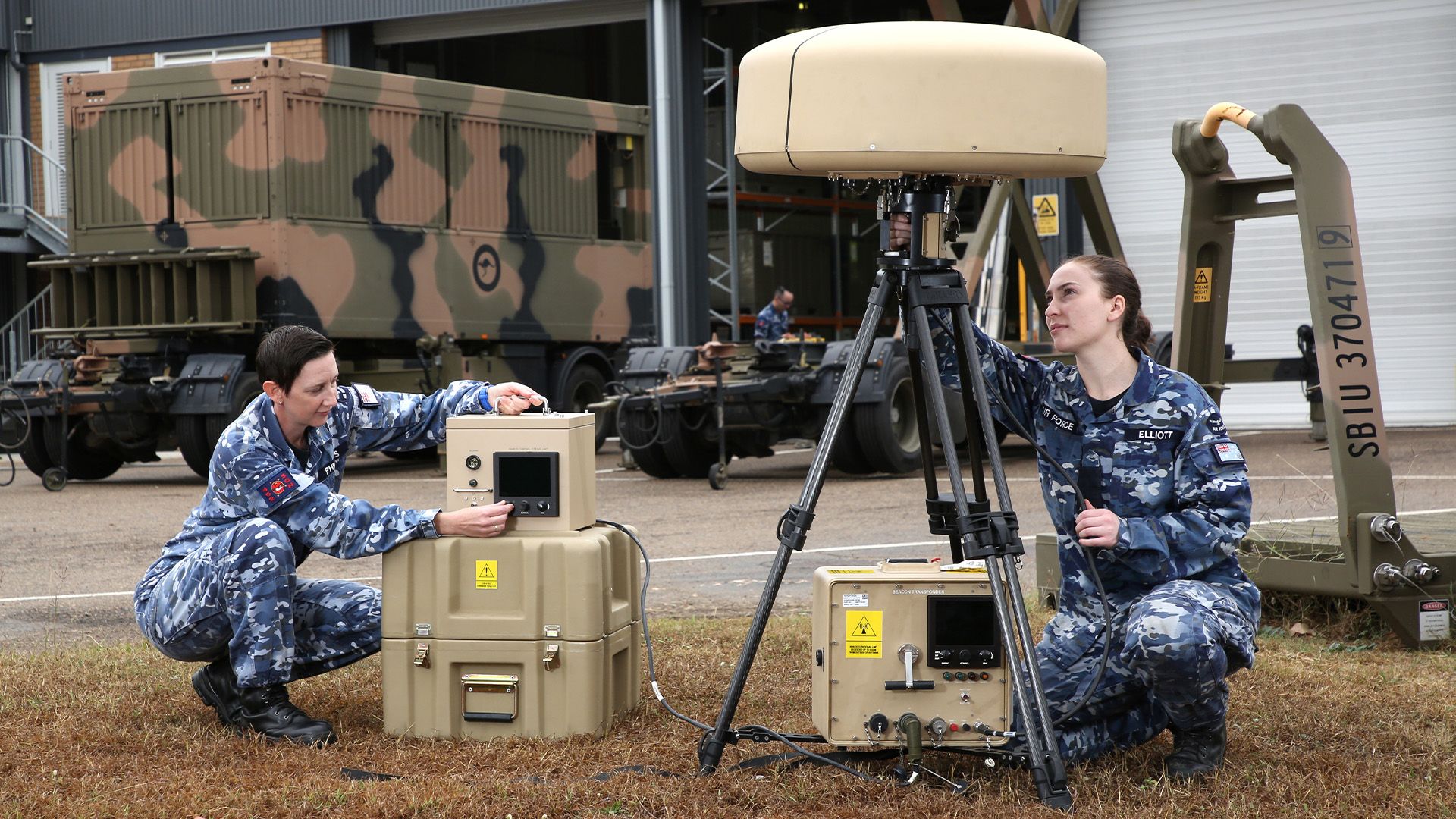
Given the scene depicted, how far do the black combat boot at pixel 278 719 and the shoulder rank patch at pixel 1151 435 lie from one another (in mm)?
2468

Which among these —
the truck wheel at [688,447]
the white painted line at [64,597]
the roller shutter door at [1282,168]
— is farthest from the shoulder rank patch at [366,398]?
the roller shutter door at [1282,168]

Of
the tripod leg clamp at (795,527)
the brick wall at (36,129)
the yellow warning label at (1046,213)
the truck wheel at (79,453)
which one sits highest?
the brick wall at (36,129)

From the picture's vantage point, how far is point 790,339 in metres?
14.1

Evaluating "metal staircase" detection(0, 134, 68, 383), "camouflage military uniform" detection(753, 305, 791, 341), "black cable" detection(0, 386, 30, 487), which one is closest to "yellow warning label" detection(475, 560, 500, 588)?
"black cable" detection(0, 386, 30, 487)

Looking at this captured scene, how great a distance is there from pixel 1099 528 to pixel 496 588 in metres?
1.80

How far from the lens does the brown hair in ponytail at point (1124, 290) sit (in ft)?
14.6

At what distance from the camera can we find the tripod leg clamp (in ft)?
14.2

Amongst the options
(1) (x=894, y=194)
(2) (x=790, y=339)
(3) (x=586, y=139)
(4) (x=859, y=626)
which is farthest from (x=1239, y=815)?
(3) (x=586, y=139)

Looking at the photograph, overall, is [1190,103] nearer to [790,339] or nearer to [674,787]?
[790,339]

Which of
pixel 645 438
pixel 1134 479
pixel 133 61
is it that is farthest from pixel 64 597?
pixel 133 61

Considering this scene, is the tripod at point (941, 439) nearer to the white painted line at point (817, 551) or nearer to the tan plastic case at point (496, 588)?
the tan plastic case at point (496, 588)

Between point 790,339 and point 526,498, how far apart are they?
924cm

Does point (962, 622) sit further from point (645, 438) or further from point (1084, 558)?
point (645, 438)

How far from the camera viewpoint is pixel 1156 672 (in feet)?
13.6
